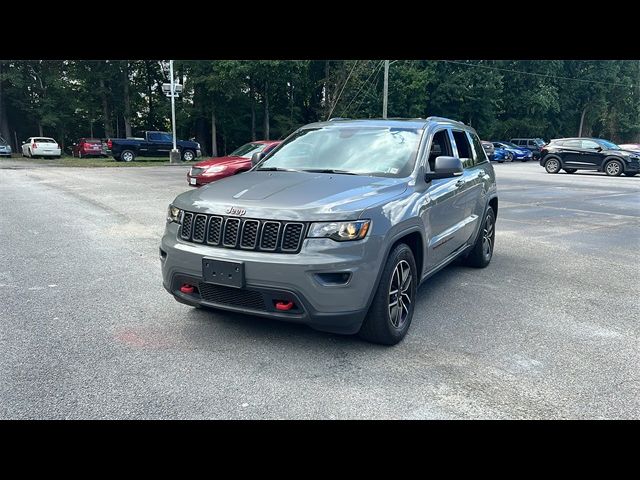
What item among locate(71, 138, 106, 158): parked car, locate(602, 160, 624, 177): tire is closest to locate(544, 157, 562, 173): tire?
locate(602, 160, 624, 177): tire

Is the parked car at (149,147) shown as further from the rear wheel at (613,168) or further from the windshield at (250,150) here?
the rear wheel at (613,168)

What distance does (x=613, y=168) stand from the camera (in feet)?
79.4

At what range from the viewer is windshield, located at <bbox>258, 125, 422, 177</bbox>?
181 inches

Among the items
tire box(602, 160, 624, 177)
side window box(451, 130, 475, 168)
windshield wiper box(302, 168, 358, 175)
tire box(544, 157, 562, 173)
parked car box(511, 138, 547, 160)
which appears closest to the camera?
windshield wiper box(302, 168, 358, 175)

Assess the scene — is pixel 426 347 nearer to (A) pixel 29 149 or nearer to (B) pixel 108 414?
(B) pixel 108 414

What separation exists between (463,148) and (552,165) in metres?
22.2

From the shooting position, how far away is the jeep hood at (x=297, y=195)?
3.61 meters

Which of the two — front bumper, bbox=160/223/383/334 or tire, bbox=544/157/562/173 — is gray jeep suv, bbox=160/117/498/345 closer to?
front bumper, bbox=160/223/383/334

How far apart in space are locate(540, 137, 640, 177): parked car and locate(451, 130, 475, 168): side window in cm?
2137

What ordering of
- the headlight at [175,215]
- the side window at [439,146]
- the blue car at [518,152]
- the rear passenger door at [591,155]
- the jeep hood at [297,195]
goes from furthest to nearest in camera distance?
the blue car at [518,152] < the rear passenger door at [591,155] < the side window at [439,146] < the headlight at [175,215] < the jeep hood at [297,195]

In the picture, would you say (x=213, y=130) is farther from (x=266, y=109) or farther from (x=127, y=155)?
(x=127, y=155)

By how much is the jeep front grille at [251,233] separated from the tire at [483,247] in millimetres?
3490

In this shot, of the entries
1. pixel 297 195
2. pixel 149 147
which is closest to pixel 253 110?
pixel 149 147

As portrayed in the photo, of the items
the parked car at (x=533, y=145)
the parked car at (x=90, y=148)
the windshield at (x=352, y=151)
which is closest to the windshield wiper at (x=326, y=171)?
the windshield at (x=352, y=151)
